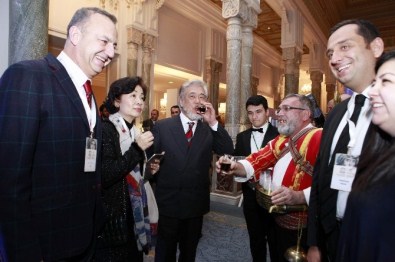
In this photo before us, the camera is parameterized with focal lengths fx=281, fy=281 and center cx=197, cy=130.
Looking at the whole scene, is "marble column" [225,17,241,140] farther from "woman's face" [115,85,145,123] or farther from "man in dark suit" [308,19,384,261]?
"man in dark suit" [308,19,384,261]

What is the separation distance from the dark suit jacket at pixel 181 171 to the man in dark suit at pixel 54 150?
866mm

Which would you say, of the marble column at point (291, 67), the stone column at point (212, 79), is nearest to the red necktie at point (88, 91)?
the marble column at point (291, 67)

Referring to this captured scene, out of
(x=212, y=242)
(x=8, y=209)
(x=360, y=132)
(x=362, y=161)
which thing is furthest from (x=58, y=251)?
(x=212, y=242)

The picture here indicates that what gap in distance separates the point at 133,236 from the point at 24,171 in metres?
1.12

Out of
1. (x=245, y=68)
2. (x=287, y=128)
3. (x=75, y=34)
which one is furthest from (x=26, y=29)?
(x=245, y=68)

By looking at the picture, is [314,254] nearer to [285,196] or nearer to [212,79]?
[285,196]

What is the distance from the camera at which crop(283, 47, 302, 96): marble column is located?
9523 millimetres

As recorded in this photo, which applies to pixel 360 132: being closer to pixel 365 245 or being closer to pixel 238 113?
pixel 365 245

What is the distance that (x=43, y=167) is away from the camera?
130 centimetres

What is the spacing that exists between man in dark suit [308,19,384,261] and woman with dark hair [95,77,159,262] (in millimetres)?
1157

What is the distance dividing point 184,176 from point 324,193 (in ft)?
4.03

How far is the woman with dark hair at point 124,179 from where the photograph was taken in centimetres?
189

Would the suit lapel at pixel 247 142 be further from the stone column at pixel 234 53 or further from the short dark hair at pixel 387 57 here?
the stone column at pixel 234 53

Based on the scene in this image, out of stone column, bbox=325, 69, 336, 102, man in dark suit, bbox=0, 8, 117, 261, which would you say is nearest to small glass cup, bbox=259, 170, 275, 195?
man in dark suit, bbox=0, 8, 117, 261
